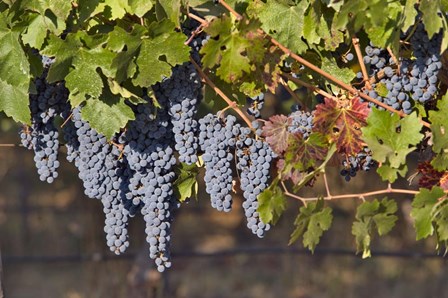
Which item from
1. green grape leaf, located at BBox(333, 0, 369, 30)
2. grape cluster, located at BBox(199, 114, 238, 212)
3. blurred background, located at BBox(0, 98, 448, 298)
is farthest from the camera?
blurred background, located at BBox(0, 98, 448, 298)

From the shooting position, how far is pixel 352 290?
28.1 feet

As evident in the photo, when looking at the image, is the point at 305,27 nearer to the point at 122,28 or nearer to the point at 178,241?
the point at 122,28

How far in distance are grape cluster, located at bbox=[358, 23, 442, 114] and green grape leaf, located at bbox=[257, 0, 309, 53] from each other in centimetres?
21

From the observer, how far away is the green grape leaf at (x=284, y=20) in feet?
7.00

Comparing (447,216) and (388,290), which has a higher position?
(447,216)

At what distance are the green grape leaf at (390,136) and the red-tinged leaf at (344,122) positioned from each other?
0.25 ft

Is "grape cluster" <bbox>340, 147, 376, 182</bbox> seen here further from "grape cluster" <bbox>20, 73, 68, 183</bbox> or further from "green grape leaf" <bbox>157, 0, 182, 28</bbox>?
"grape cluster" <bbox>20, 73, 68, 183</bbox>

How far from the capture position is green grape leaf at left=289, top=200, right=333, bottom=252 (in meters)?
2.17

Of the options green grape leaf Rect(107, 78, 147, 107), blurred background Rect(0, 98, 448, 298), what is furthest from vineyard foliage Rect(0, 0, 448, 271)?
blurred background Rect(0, 98, 448, 298)

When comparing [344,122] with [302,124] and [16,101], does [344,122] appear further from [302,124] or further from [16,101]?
[16,101]

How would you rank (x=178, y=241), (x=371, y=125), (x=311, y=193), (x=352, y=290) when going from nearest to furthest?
(x=371, y=125) < (x=311, y=193) < (x=352, y=290) < (x=178, y=241)

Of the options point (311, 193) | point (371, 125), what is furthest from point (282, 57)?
point (311, 193)

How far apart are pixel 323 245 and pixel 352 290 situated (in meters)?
0.65

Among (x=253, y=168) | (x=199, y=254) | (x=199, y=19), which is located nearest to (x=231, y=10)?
(x=199, y=19)
